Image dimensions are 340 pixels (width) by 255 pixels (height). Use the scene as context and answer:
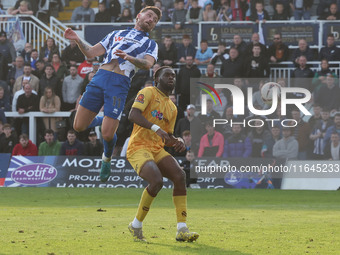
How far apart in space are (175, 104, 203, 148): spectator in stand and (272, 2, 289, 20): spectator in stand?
6.38 m

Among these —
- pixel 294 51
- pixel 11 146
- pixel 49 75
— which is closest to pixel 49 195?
pixel 11 146

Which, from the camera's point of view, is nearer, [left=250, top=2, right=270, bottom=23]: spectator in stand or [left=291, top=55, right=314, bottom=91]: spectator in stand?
[left=291, top=55, right=314, bottom=91]: spectator in stand

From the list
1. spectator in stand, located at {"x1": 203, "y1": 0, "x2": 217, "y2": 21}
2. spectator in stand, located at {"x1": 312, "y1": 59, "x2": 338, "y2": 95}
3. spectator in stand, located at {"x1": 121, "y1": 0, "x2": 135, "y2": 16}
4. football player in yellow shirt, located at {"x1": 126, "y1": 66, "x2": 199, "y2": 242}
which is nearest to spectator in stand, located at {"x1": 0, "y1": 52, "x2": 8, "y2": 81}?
spectator in stand, located at {"x1": 121, "y1": 0, "x2": 135, "y2": 16}

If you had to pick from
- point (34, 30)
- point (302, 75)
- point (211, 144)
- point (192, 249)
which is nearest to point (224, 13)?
point (302, 75)

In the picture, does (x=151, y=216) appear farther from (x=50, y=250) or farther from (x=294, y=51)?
(x=294, y=51)

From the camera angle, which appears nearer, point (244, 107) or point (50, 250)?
point (50, 250)

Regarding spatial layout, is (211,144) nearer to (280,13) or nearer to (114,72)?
(280,13)

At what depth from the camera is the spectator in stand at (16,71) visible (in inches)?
987

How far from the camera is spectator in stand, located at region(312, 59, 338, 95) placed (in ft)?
73.5

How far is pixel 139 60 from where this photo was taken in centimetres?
1096

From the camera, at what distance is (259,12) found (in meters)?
26.4

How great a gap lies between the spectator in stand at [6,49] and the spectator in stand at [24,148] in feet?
16.0

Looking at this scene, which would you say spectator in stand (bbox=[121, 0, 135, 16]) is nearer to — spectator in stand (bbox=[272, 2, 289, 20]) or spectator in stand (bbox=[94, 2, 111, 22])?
spectator in stand (bbox=[94, 2, 111, 22])

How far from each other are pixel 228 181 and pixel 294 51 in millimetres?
5718
